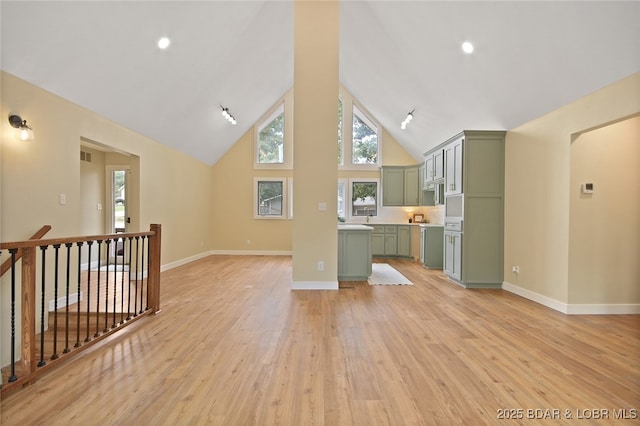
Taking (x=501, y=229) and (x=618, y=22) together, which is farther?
(x=501, y=229)

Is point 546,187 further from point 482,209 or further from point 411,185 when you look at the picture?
point 411,185

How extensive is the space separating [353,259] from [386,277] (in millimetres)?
777

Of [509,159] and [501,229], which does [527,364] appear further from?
[509,159]

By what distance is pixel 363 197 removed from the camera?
8.55 m

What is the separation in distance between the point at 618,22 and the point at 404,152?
236 inches

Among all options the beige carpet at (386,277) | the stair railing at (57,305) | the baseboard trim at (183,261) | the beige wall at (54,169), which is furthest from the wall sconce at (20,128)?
the beige carpet at (386,277)

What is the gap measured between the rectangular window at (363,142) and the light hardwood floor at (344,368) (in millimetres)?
5515

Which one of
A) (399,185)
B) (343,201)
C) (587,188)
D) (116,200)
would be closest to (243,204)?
(343,201)

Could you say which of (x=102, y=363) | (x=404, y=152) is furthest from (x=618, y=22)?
(x=404, y=152)

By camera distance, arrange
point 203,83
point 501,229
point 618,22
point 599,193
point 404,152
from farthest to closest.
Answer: point 404,152, point 203,83, point 501,229, point 599,193, point 618,22

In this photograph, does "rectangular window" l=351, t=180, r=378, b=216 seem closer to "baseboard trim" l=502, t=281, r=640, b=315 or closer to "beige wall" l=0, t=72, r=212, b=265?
"beige wall" l=0, t=72, r=212, b=265

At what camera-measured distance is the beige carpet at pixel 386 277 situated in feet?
16.7

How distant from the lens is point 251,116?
7.95 metres

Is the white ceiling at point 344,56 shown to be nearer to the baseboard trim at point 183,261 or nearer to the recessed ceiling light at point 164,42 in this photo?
the recessed ceiling light at point 164,42
